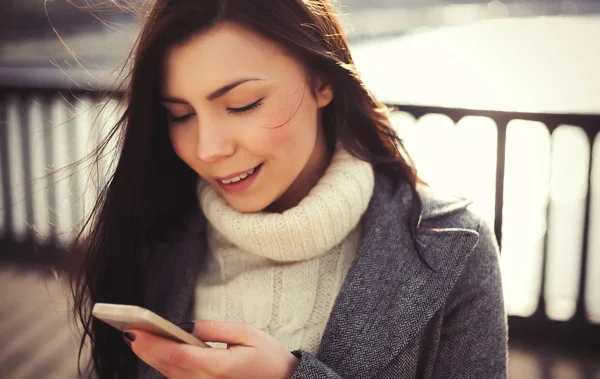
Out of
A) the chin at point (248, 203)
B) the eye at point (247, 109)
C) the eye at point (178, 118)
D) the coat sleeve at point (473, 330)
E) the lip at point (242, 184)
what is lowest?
the coat sleeve at point (473, 330)

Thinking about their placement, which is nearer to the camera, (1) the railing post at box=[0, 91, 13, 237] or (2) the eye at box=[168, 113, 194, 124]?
(2) the eye at box=[168, 113, 194, 124]

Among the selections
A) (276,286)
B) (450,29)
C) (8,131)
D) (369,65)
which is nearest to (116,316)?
(276,286)

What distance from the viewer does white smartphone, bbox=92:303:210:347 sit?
1.24 m

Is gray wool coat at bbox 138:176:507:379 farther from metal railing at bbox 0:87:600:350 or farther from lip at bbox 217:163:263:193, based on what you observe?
metal railing at bbox 0:87:600:350

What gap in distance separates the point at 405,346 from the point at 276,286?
0.39m

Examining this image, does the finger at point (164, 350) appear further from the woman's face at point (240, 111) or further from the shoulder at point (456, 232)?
the shoulder at point (456, 232)

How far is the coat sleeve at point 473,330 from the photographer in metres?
1.81

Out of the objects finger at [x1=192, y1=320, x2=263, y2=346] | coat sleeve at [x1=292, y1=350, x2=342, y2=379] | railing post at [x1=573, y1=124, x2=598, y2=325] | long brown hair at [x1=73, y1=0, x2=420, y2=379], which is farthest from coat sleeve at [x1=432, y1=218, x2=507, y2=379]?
railing post at [x1=573, y1=124, x2=598, y2=325]

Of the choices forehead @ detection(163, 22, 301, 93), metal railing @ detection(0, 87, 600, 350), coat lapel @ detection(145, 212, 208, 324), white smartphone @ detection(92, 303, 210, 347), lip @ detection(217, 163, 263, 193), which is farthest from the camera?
metal railing @ detection(0, 87, 600, 350)

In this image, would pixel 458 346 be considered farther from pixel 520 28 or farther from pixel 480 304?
pixel 520 28

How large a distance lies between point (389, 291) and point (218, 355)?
56 cm

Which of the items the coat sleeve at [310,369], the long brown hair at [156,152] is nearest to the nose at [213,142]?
the long brown hair at [156,152]

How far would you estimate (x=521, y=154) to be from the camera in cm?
549

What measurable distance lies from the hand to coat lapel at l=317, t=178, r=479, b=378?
0.74ft
